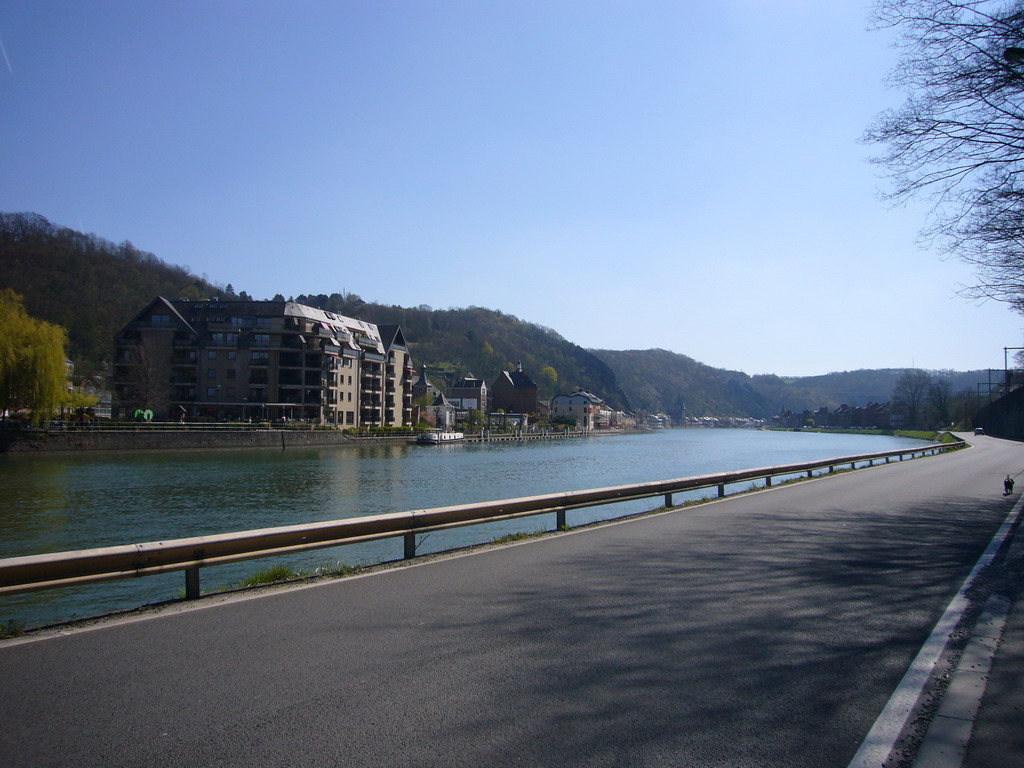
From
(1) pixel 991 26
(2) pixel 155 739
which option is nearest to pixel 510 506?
(2) pixel 155 739

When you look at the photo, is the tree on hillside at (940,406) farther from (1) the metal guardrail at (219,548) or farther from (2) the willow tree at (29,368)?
(1) the metal guardrail at (219,548)

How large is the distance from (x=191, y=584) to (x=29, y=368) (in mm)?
54168

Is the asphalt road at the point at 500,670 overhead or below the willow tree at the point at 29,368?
below

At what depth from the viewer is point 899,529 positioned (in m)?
13.7

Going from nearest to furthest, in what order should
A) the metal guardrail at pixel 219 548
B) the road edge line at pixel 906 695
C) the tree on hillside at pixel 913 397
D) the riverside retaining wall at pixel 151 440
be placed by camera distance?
the road edge line at pixel 906 695
the metal guardrail at pixel 219 548
the riverside retaining wall at pixel 151 440
the tree on hillside at pixel 913 397

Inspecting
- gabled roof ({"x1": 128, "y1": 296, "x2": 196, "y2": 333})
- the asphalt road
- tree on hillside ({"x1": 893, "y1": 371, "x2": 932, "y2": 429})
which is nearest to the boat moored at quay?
gabled roof ({"x1": 128, "y1": 296, "x2": 196, "y2": 333})

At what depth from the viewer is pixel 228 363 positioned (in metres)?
76.9

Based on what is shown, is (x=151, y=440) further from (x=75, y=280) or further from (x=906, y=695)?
(x=906, y=695)

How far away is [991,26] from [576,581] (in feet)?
39.0

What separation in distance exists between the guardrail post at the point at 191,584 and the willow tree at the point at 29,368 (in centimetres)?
5357

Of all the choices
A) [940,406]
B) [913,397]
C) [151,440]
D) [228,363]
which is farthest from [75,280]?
[913,397]

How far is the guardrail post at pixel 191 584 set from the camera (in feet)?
25.4

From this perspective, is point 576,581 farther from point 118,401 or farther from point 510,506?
point 118,401

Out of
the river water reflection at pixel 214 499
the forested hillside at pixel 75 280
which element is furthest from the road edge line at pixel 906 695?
the forested hillside at pixel 75 280
